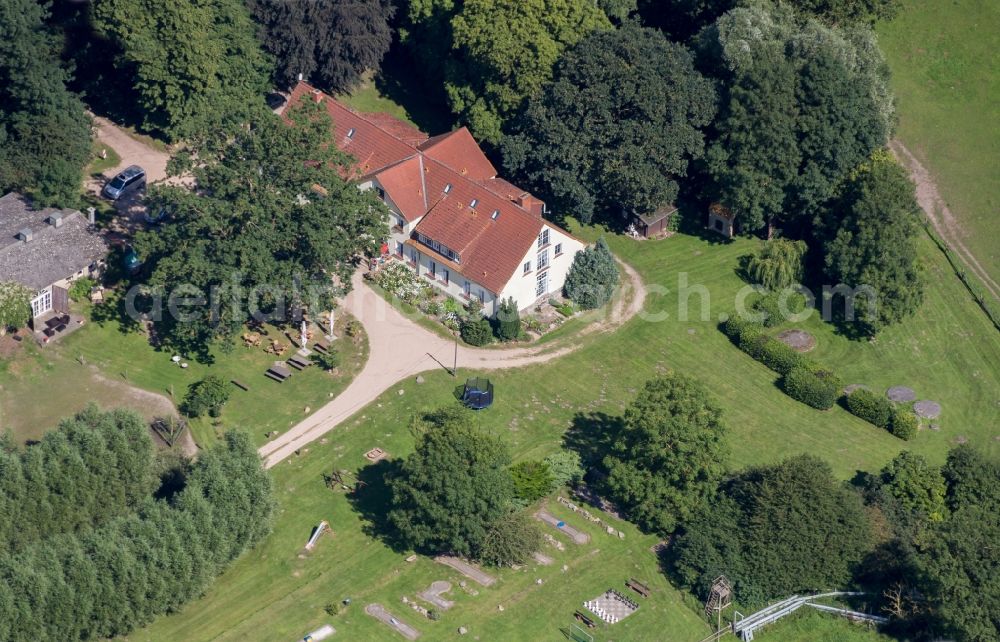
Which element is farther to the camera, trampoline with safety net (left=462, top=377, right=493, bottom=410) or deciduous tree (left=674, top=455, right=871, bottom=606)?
trampoline with safety net (left=462, top=377, right=493, bottom=410)

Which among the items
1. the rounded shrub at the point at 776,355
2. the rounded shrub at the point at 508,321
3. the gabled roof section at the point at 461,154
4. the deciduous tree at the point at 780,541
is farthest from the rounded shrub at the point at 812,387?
the gabled roof section at the point at 461,154

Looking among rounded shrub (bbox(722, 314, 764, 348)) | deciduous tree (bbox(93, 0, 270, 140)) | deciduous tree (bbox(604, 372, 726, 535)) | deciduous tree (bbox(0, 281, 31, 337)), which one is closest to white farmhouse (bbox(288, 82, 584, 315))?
deciduous tree (bbox(93, 0, 270, 140))

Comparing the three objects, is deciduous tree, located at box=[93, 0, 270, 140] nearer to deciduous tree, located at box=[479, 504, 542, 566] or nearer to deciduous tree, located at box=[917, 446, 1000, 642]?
deciduous tree, located at box=[479, 504, 542, 566]

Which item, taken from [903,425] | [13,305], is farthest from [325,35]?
[903,425]

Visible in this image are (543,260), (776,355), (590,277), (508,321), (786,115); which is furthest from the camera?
(786,115)

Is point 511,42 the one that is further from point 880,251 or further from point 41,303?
point 41,303

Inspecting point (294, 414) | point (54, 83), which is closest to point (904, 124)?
point (294, 414)

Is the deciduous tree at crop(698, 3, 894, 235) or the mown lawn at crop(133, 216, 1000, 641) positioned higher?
the deciduous tree at crop(698, 3, 894, 235)

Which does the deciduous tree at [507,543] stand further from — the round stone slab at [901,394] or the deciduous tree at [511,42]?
the deciduous tree at [511,42]
